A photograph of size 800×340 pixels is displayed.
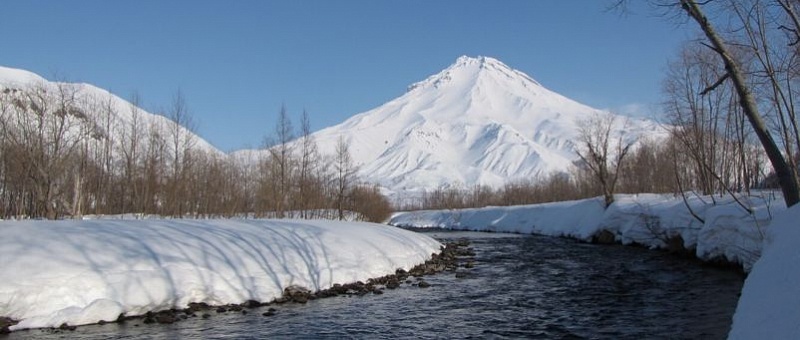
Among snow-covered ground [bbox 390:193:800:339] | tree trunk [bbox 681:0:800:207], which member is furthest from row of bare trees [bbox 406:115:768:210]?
tree trunk [bbox 681:0:800:207]

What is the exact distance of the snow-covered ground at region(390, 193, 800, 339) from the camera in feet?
16.9

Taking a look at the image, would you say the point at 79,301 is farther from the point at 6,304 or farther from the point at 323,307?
the point at 323,307

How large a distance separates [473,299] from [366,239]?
6.74m

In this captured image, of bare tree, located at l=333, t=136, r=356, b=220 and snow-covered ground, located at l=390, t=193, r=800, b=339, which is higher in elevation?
bare tree, located at l=333, t=136, r=356, b=220

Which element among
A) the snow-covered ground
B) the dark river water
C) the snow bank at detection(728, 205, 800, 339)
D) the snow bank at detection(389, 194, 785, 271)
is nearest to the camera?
the snow bank at detection(728, 205, 800, 339)

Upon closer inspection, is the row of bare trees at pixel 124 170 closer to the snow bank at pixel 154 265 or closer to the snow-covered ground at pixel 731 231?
the snow bank at pixel 154 265

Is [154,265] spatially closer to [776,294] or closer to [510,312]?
[510,312]

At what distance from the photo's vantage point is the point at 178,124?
40469mm

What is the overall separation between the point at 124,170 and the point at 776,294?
44.4 m

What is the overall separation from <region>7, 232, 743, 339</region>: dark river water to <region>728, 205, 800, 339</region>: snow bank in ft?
12.1

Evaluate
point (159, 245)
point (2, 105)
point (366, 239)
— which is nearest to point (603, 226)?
point (366, 239)

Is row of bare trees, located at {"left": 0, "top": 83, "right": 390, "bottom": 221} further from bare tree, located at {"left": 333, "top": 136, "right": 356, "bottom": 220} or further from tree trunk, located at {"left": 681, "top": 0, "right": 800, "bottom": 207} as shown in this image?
tree trunk, located at {"left": 681, "top": 0, "right": 800, "bottom": 207}

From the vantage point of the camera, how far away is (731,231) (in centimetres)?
1884

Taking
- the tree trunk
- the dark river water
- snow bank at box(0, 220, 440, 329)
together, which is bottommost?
the dark river water
